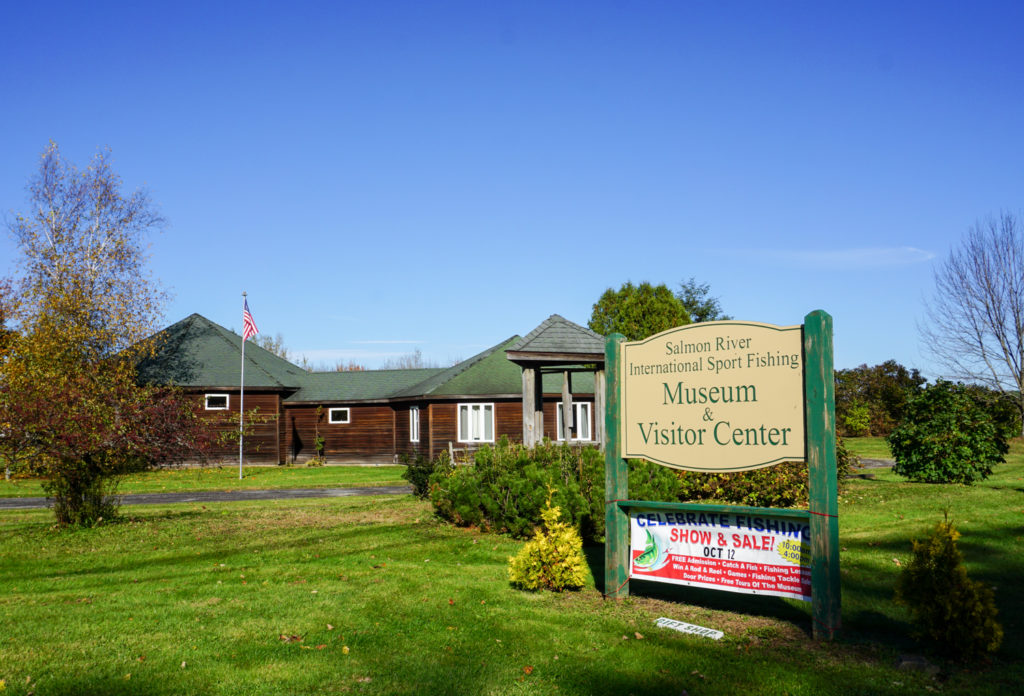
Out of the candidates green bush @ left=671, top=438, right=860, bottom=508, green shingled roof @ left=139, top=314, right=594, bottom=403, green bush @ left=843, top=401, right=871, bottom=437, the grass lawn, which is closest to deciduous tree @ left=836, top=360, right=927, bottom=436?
green bush @ left=843, top=401, right=871, bottom=437

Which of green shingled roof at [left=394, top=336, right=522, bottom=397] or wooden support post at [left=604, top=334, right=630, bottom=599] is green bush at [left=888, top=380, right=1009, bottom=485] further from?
green shingled roof at [left=394, top=336, right=522, bottom=397]

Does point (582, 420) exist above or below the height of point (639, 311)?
below

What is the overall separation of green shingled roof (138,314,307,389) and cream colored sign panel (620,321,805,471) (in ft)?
97.5

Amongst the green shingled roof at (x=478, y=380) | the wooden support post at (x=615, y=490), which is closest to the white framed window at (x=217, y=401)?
the green shingled roof at (x=478, y=380)

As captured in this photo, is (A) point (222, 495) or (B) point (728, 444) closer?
(B) point (728, 444)

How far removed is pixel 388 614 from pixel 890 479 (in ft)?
53.5

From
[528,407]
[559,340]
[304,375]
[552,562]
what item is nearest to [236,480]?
[304,375]

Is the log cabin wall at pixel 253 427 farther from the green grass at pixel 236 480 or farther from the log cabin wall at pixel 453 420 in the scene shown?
the log cabin wall at pixel 453 420

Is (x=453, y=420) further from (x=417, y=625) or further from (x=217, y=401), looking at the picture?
(x=417, y=625)

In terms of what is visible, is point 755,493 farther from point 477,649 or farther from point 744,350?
point 477,649

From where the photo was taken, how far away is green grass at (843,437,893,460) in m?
30.8

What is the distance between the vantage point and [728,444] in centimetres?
712

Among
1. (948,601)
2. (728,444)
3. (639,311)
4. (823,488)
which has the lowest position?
(948,601)

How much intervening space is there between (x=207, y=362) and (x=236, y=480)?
1127 cm
